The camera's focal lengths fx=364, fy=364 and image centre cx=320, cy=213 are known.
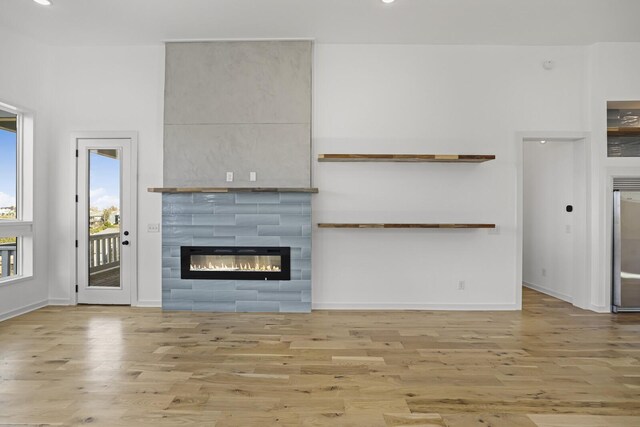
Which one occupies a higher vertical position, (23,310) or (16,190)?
(16,190)

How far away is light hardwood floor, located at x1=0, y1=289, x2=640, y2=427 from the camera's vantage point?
227cm

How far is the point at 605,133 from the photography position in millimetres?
4633

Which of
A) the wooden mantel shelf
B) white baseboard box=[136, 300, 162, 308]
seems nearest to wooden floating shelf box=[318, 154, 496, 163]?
the wooden mantel shelf

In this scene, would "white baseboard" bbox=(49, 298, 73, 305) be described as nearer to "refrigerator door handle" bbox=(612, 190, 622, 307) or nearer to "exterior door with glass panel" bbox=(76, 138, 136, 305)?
"exterior door with glass panel" bbox=(76, 138, 136, 305)

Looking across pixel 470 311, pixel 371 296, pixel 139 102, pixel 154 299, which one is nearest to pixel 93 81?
pixel 139 102

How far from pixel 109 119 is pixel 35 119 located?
2.87 feet

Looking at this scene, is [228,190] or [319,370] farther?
[228,190]

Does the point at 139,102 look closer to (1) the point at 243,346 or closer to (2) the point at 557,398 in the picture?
(1) the point at 243,346

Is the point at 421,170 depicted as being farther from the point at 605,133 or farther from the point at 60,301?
the point at 60,301

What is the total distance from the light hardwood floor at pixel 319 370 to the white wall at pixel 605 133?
73cm

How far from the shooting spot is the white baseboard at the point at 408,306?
466 centimetres

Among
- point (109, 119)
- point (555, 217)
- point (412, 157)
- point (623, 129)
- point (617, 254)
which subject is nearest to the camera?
point (412, 157)

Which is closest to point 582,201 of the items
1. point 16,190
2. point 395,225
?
point 395,225

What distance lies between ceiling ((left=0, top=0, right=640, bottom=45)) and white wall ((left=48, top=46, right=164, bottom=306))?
235 millimetres
